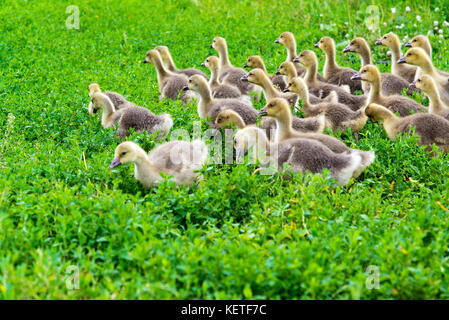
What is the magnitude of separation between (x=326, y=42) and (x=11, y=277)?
742cm

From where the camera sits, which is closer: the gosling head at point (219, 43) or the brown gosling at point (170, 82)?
the brown gosling at point (170, 82)

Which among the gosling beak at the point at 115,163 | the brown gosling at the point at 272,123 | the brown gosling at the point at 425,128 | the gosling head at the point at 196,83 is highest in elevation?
the gosling head at the point at 196,83

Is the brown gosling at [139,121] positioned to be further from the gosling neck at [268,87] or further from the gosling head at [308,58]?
the gosling head at [308,58]

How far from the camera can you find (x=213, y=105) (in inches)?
313

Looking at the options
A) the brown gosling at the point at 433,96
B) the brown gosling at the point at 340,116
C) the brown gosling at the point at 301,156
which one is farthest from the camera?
the brown gosling at the point at 433,96

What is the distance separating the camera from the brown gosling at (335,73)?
359 inches

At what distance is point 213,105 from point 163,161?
7.53 feet

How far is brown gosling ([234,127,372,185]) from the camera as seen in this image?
5.82 m

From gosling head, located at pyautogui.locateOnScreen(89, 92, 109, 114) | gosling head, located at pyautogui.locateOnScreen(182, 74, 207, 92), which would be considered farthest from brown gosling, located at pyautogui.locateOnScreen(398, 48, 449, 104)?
gosling head, located at pyautogui.locateOnScreen(89, 92, 109, 114)

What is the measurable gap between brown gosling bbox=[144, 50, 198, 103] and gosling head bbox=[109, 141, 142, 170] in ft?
10.4

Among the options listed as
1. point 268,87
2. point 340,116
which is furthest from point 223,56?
point 340,116

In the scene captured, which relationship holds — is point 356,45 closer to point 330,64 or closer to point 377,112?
point 330,64

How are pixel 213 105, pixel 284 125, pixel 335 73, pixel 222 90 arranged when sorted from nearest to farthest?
1. pixel 284 125
2. pixel 213 105
3. pixel 222 90
4. pixel 335 73

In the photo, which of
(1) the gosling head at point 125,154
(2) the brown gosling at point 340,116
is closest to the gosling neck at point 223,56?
(2) the brown gosling at point 340,116
